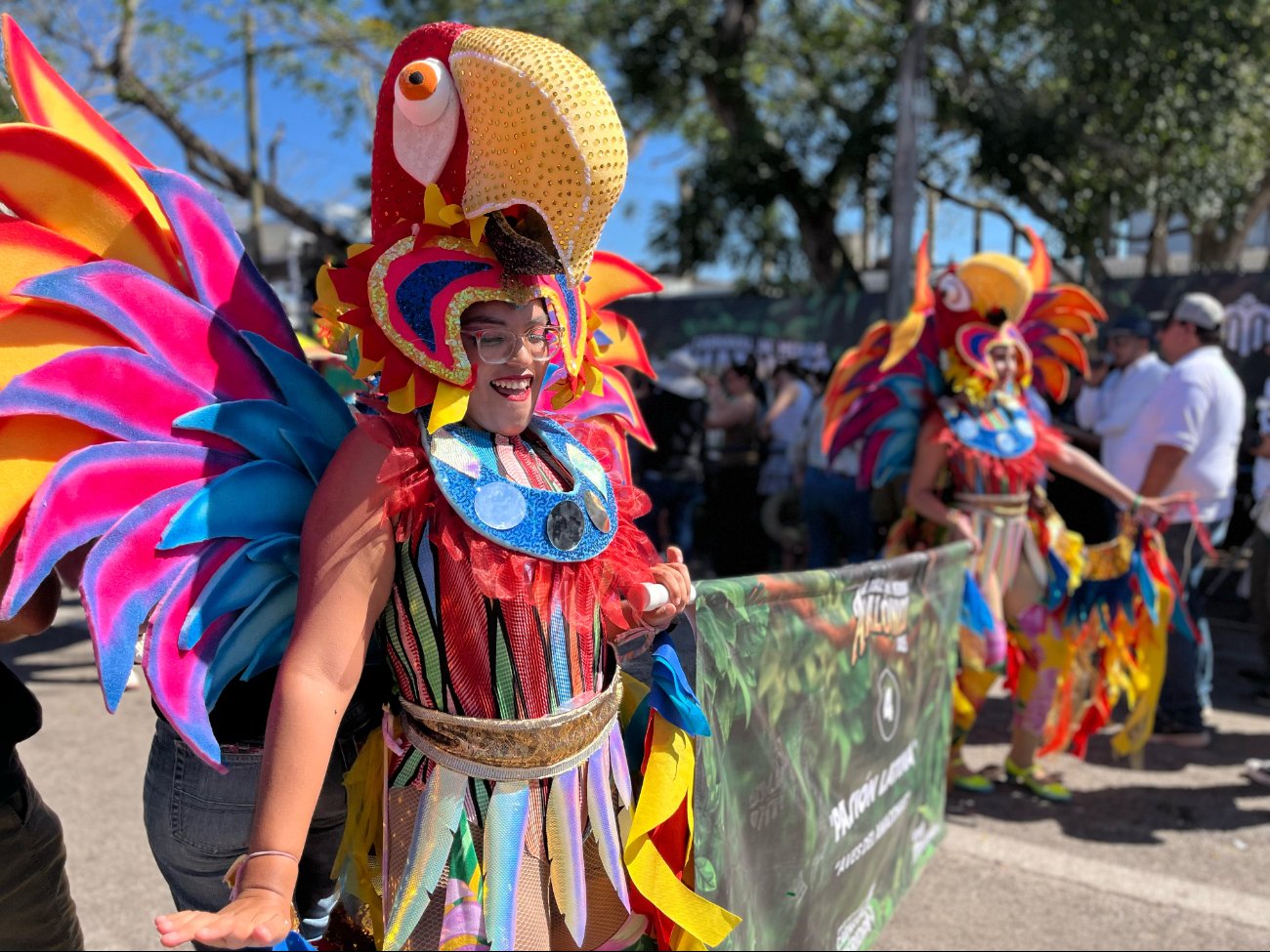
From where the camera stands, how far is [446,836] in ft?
5.59

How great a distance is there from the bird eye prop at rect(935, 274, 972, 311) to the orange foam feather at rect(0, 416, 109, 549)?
3.13m

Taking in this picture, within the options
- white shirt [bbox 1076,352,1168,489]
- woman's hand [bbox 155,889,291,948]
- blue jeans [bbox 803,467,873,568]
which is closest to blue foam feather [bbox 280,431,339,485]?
woman's hand [bbox 155,889,291,948]

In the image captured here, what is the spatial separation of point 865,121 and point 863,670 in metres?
11.0

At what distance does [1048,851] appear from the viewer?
12.1 ft

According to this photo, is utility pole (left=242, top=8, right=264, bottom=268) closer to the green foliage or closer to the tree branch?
the tree branch

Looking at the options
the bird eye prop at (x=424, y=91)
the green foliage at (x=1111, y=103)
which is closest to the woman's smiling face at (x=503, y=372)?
the bird eye prop at (x=424, y=91)

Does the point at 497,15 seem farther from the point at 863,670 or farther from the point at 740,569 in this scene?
the point at 863,670

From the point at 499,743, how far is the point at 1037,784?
3.15 meters

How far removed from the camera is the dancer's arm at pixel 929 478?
155 inches

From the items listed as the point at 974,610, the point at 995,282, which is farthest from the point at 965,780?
the point at 995,282

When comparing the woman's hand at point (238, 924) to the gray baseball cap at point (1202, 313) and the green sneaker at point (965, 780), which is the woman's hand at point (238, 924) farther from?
the gray baseball cap at point (1202, 313)

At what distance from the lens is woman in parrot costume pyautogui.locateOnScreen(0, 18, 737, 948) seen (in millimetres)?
1520

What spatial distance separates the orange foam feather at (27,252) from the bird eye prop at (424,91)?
0.53m

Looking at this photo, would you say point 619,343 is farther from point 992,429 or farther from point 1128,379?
point 1128,379
